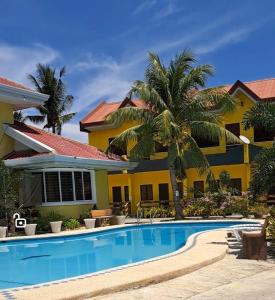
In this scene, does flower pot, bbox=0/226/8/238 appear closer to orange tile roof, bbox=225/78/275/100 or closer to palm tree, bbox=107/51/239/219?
palm tree, bbox=107/51/239/219

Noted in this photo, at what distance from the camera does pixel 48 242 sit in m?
18.2

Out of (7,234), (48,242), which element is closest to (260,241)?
(48,242)

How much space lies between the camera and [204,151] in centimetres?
3031

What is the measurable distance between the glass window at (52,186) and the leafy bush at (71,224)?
124 cm

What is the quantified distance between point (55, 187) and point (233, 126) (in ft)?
41.3

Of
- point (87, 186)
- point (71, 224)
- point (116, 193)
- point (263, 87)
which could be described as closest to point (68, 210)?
point (71, 224)

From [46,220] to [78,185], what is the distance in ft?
10.3

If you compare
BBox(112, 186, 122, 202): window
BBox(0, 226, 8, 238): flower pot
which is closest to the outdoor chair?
BBox(0, 226, 8, 238): flower pot

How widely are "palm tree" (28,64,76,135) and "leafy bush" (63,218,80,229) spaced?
1869 cm

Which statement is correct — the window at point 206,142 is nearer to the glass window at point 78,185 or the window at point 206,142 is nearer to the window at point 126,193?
the window at point 126,193

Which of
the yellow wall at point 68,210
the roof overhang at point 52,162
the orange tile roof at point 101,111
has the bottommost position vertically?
the yellow wall at point 68,210

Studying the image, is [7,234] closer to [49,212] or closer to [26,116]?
[49,212]

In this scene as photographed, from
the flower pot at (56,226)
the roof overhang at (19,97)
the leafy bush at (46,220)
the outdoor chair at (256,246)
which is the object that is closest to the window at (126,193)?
the roof overhang at (19,97)

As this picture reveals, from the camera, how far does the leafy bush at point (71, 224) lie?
829 inches
